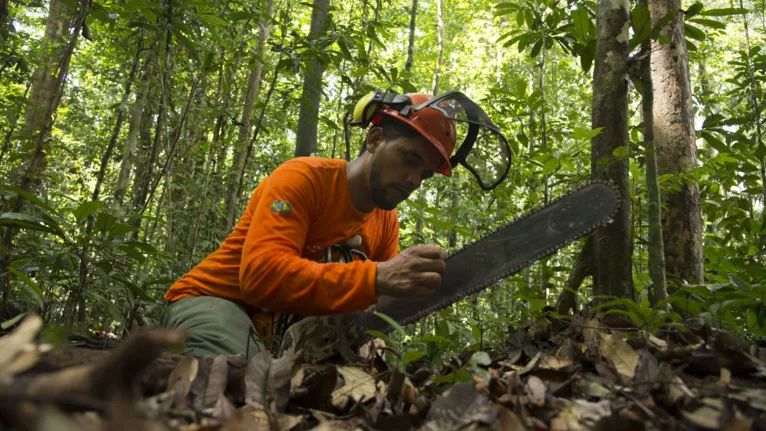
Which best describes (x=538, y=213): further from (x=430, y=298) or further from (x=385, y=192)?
(x=385, y=192)

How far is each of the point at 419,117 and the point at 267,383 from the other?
69.5 inches

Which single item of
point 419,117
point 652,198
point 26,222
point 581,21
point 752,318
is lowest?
point 752,318

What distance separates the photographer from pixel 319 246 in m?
2.90

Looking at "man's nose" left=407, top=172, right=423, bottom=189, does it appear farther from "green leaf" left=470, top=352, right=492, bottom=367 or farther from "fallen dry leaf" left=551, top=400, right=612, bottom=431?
"fallen dry leaf" left=551, top=400, right=612, bottom=431

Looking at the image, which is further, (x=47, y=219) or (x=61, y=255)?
(x=61, y=255)

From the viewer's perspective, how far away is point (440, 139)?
2787 mm

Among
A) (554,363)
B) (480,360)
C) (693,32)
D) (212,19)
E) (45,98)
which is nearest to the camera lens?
(480,360)

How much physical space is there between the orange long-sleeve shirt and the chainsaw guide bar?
11.5 inches

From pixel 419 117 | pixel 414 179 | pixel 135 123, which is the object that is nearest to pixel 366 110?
pixel 419 117

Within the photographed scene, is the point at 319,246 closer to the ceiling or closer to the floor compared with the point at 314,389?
closer to the ceiling

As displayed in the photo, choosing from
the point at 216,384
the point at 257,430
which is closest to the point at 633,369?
the point at 257,430

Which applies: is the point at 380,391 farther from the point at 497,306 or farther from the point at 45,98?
the point at 45,98

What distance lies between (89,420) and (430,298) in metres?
1.87

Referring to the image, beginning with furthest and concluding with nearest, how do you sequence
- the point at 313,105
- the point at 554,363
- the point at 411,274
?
1. the point at 313,105
2. the point at 411,274
3. the point at 554,363
